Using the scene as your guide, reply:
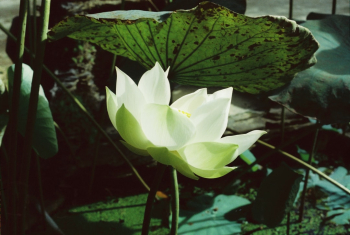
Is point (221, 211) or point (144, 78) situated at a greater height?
point (144, 78)

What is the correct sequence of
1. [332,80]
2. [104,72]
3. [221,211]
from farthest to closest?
[104,72] < [221,211] < [332,80]

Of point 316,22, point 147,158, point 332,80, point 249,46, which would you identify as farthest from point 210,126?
point 147,158

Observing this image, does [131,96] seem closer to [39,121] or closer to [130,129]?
[130,129]

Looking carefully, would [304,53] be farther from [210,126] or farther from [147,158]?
[147,158]

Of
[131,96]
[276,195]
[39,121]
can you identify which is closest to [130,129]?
[131,96]

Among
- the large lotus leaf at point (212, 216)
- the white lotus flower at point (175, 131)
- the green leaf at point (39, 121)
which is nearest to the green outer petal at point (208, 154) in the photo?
the white lotus flower at point (175, 131)

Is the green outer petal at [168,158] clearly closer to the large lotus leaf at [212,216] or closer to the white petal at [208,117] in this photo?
the white petal at [208,117]
